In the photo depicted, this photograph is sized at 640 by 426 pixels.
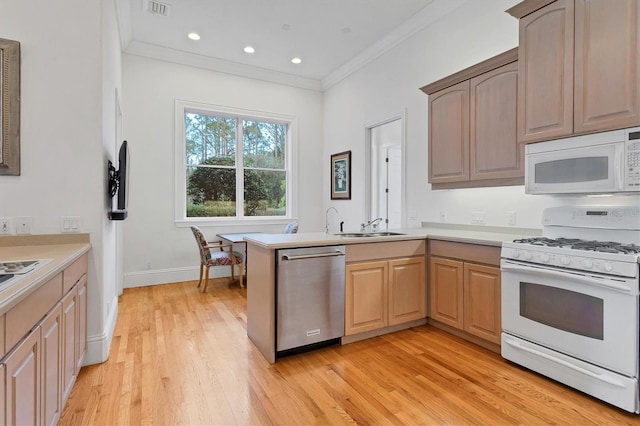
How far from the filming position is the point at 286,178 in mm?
6180

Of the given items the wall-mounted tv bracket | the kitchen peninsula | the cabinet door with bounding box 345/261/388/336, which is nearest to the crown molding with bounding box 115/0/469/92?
the wall-mounted tv bracket

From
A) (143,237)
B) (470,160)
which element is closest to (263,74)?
(143,237)

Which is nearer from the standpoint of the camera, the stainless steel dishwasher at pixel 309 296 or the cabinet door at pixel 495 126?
the stainless steel dishwasher at pixel 309 296

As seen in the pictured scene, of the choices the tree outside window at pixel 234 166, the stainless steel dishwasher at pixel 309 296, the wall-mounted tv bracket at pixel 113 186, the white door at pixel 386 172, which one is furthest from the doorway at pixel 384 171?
the wall-mounted tv bracket at pixel 113 186

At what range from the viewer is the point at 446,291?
3.07 meters

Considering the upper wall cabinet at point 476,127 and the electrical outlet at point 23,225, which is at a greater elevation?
the upper wall cabinet at point 476,127

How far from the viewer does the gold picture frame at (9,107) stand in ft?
7.13

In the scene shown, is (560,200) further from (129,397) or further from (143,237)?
(143,237)

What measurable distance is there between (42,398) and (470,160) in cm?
341

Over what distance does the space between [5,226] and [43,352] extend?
4.11 feet

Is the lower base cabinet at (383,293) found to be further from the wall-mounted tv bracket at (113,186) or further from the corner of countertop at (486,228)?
the wall-mounted tv bracket at (113,186)

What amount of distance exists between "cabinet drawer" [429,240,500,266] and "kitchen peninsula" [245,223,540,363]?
1.2 inches

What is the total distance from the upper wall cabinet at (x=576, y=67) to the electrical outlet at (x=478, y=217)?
0.95 meters

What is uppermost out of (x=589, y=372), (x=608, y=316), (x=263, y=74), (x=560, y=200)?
(x=263, y=74)
